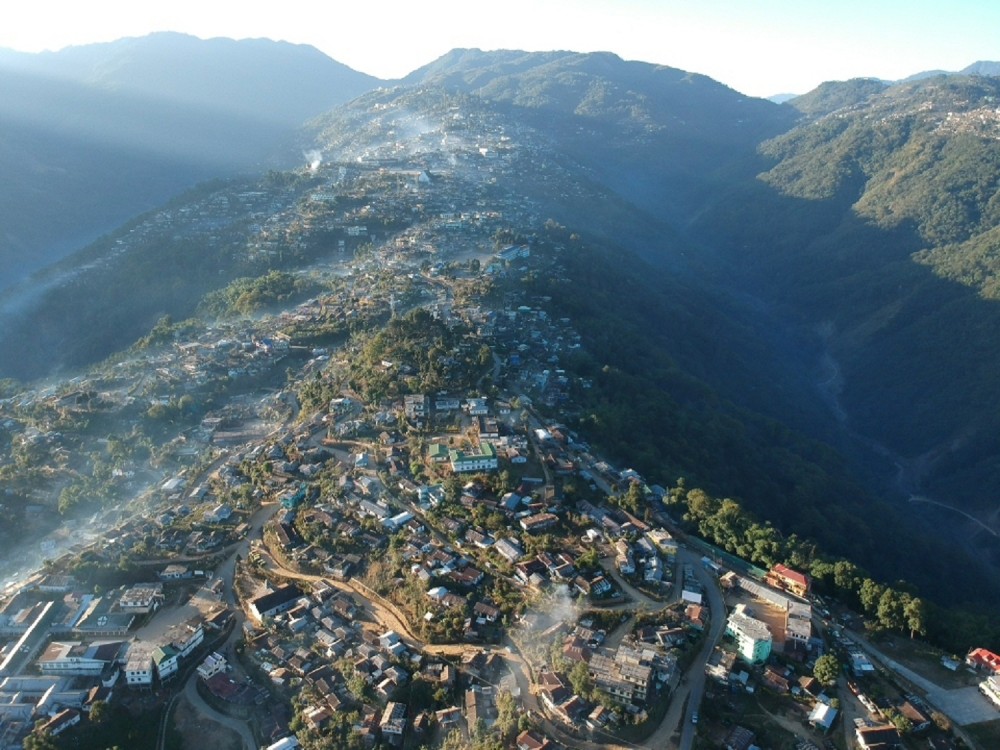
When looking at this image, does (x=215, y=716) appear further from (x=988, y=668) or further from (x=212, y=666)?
(x=988, y=668)

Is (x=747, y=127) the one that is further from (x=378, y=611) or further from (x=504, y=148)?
(x=378, y=611)

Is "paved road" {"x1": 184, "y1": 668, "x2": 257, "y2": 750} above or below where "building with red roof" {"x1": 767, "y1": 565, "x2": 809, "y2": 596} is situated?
below

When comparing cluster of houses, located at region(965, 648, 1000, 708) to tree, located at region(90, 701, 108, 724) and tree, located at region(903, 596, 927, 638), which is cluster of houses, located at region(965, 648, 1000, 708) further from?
tree, located at region(90, 701, 108, 724)

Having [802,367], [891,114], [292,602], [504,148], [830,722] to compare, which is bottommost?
[802,367]

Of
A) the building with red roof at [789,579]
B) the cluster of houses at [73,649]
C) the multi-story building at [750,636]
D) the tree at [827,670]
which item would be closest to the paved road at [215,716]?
the cluster of houses at [73,649]

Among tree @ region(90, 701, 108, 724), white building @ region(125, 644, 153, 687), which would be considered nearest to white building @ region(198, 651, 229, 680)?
white building @ region(125, 644, 153, 687)

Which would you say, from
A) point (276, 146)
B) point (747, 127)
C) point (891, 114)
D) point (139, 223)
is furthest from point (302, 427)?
point (747, 127)

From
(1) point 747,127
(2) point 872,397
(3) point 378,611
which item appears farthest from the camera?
(1) point 747,127

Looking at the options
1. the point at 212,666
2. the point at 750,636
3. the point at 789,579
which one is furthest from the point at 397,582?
the point at 789,579
